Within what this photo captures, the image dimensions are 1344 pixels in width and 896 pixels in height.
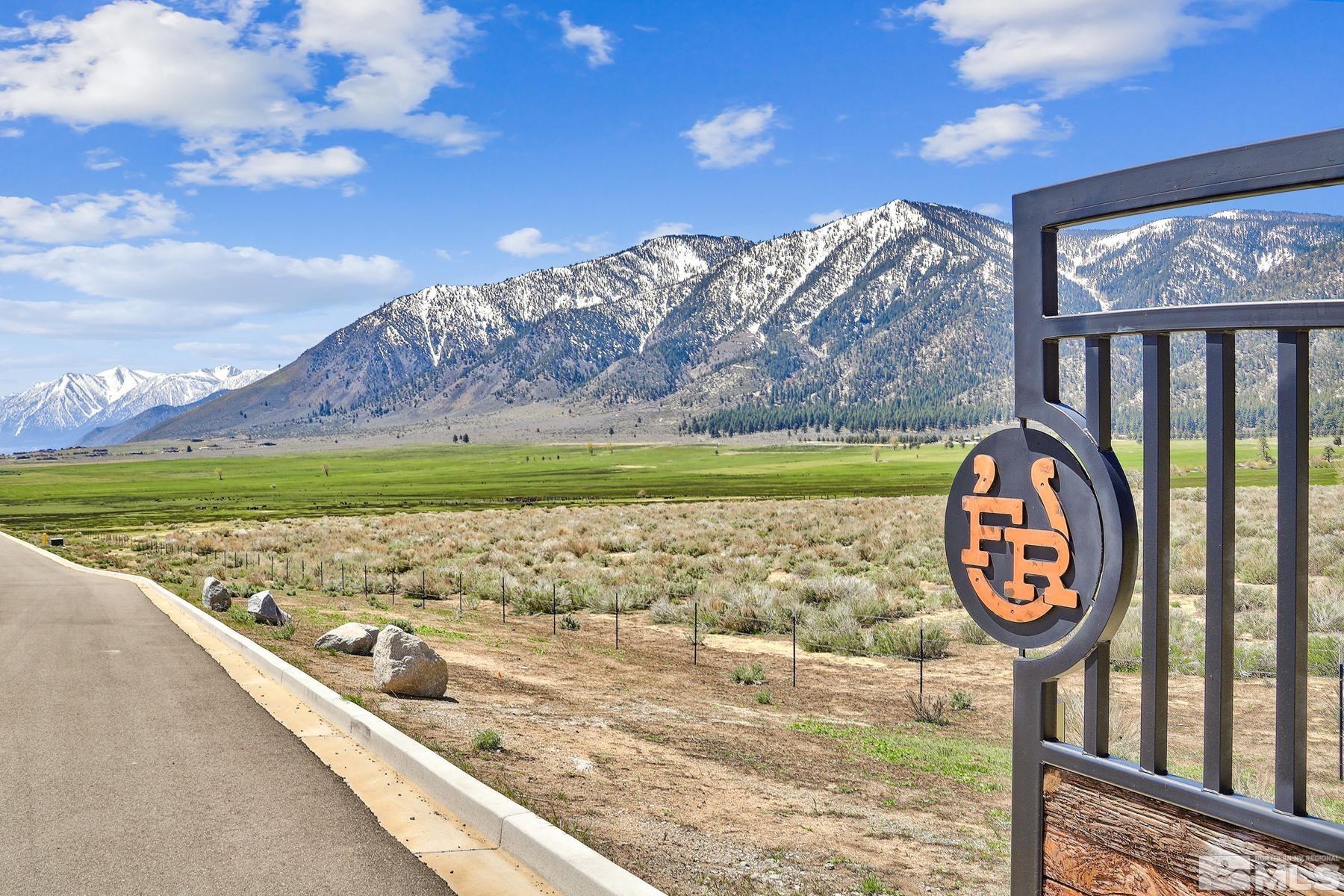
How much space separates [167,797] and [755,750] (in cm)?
624

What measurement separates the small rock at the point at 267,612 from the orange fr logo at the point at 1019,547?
16.9 m

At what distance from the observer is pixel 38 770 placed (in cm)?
846

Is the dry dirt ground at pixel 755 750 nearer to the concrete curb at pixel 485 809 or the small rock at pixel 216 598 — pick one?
the concrete curb at pixel 485 809

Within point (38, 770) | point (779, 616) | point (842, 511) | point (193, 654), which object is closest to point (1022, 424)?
point (38, 770)

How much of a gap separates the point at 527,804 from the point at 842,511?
4293cm

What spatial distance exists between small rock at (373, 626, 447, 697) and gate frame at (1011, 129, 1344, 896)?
867 centimetres

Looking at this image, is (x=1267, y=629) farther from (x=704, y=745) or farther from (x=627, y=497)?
(x=627, y=497)

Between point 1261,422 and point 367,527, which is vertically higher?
point 1261,422

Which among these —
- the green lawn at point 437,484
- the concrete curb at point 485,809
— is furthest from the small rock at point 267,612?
the green lawn at point 437,484

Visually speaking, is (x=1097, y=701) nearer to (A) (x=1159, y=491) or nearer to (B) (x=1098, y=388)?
(A) (x=1159, y=491)

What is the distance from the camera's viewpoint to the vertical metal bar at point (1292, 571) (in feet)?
12.8

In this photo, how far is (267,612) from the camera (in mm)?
19156

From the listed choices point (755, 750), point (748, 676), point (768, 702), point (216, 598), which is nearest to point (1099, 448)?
point (755, 750)

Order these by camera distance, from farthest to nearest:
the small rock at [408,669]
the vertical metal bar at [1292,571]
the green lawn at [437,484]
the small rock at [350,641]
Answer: the green lawn at [437,484]
the small rock at [350,641]
the small rock at [408,669]
the vertical metal bar at [1292,571]
